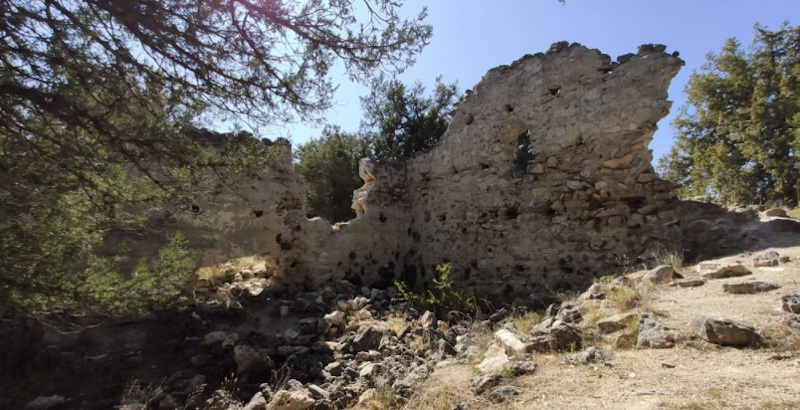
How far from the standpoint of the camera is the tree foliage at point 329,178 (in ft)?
55.3

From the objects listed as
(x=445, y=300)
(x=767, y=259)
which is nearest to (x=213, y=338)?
(x=445, y=300)

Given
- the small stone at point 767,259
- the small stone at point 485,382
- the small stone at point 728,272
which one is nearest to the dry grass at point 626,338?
the small stone at point 485,382

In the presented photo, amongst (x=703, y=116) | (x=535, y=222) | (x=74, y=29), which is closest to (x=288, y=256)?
(x=535, y=222)

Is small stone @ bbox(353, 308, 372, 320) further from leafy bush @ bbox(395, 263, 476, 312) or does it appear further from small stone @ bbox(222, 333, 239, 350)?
small stone @ bbox(222, 333, 239, 350)

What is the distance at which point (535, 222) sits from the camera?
732cm

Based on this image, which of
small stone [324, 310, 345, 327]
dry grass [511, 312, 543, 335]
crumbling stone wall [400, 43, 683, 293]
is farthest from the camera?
crumbling stone wall [400, 43, 683, 293]

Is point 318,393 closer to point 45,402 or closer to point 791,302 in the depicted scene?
point 45,402

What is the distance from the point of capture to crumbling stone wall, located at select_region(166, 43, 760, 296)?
248 inches

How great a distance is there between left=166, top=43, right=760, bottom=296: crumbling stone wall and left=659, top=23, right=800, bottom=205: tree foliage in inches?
341

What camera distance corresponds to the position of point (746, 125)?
14.7 m

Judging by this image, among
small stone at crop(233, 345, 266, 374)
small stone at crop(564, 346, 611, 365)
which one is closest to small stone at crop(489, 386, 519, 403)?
small stone at crop(564, 346, 611, 365)

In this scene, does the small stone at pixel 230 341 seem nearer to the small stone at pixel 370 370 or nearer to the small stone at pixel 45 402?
the small stone at pixel 45 402

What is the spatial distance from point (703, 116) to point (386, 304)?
1642 centimetres

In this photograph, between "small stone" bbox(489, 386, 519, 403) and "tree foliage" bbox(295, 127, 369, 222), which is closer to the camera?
"small stone" bbox(489, 386, 519, 403)
